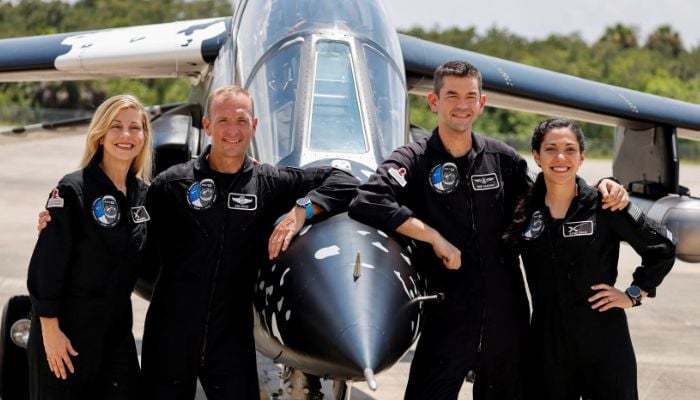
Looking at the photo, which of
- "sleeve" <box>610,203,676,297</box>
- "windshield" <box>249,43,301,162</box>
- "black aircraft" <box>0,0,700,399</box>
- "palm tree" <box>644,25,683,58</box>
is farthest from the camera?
"palm tree" <box>644,25,683,58</box>

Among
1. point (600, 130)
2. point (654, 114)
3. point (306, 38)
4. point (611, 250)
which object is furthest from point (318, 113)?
point (600, 130)

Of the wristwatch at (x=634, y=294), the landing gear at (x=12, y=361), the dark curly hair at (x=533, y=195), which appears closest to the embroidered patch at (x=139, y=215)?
the dark curly hair at (x=533, y=195)

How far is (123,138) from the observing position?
452cm

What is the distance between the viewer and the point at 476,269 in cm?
459

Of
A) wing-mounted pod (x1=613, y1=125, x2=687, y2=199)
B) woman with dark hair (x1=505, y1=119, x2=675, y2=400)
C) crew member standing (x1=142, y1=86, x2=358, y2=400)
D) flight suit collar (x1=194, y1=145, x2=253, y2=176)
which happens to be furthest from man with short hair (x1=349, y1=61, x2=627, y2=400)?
wing-mounted pod (x1=613, y1=125, x2=687, y2=199)

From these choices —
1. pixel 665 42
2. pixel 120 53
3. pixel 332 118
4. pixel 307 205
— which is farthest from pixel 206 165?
pixel 665 42

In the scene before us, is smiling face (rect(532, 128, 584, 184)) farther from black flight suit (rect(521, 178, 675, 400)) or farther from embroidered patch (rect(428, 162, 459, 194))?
embroidered patch (rect(428, 162, 459, 194))

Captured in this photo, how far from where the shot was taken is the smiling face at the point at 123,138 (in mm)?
4523

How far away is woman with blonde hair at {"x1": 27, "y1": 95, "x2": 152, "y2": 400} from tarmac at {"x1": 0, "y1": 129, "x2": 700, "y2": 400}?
1.75 m

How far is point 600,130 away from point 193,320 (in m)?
53.2

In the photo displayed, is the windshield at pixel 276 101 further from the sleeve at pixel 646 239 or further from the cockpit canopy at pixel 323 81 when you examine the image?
the sleeve at pixel 646 239

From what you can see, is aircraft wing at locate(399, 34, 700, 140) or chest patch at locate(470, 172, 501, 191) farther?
aircraft wing at locate(399, 34, 700, 140)

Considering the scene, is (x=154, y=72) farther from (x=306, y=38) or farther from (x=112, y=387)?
(x=112, y=387)

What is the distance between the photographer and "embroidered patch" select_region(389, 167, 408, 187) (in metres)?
4.64
